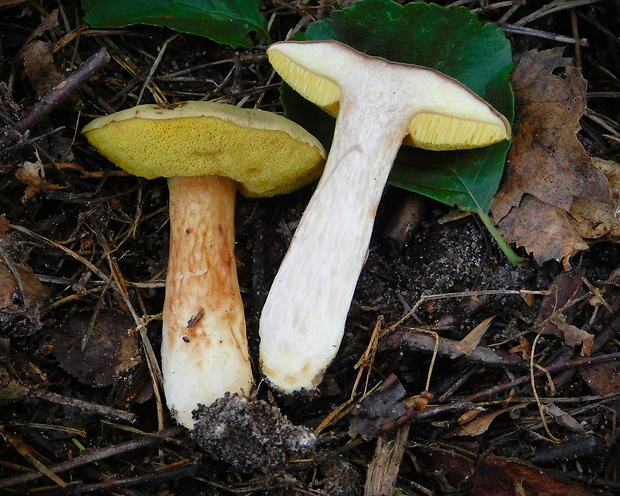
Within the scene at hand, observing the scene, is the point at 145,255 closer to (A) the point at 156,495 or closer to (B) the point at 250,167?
(B) the point at 250,167

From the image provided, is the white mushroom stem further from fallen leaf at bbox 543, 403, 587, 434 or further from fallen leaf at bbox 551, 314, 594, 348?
fallen leaf at bbox 551, 314, 594, 348

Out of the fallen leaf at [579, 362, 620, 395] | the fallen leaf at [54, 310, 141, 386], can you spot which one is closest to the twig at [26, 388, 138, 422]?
the fallen leaf at [54, 310, 141, 386]

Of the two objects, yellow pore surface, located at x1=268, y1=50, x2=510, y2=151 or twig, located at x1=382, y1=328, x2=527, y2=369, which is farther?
twig, located at x1=382, y1=328, x2=527, y2=369

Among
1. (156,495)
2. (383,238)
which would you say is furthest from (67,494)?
(383,238)

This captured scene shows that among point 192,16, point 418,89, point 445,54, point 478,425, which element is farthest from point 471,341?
point 192,16

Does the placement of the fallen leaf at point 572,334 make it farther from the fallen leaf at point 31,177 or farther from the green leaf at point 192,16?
the fallen leaf at point 31,177
